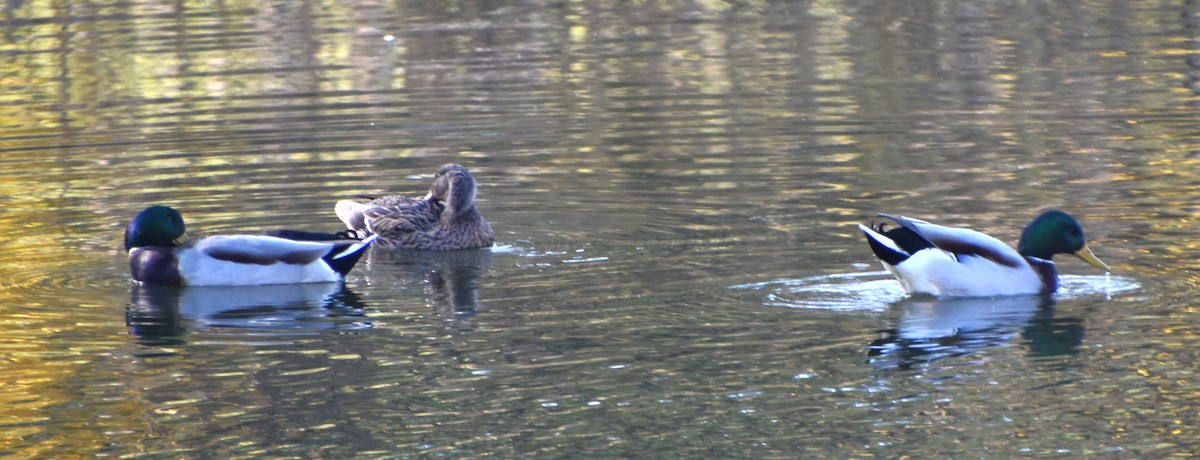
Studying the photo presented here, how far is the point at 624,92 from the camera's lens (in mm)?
20891

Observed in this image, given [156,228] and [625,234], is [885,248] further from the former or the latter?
[156,228]

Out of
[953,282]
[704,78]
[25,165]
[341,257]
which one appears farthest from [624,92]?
[953,282]

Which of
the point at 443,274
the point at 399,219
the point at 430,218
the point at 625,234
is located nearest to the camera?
the point at 443,274

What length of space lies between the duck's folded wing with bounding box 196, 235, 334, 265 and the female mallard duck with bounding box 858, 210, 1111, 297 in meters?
3.73

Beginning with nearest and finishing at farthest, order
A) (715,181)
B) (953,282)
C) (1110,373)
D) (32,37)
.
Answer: (1110,373), (953,282), (715,181), (32,37)

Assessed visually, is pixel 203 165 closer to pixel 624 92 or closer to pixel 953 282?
pixel 624 92

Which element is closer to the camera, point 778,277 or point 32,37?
point 778,277

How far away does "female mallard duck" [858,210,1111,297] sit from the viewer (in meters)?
11.0

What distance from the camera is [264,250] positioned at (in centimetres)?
1237

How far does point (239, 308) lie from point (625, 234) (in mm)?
2990

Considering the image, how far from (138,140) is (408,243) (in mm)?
6248

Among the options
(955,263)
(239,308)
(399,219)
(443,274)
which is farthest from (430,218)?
(955,263)

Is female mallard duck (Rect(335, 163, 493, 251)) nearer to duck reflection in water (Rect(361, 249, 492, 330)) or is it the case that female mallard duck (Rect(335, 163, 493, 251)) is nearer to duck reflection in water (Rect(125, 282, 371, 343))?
duck reflection in water (Rect(361, 249, 492, 330))

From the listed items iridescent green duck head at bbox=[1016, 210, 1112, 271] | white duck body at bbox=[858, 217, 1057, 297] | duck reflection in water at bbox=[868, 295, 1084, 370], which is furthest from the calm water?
iridescent green duck head at bbox=[1016, 210, 1112, 271]
